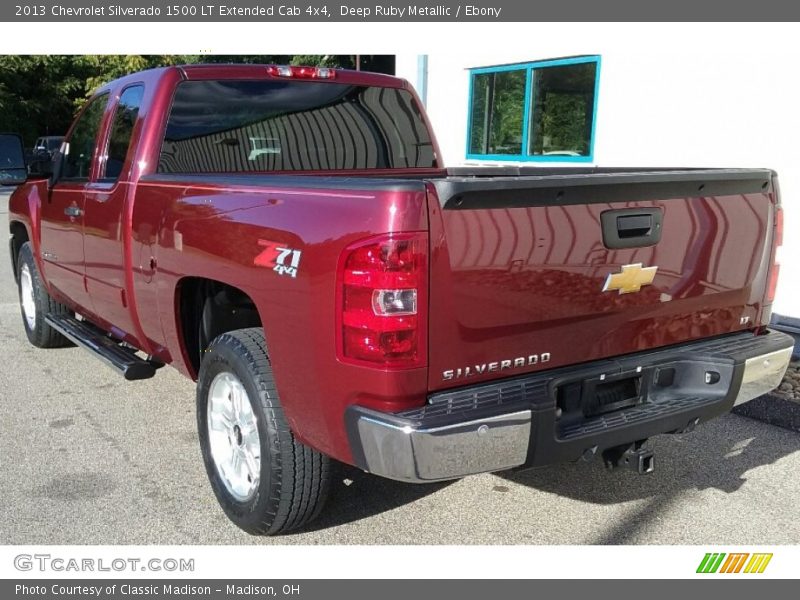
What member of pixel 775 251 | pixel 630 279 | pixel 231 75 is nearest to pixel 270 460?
pixel 630 279

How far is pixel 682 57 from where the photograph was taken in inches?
264

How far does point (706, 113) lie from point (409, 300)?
16.6 ft

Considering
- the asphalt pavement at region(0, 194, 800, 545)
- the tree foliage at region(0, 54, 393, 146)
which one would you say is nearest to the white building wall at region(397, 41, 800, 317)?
the asphalt pavement at region(0, 194, 800, 545)

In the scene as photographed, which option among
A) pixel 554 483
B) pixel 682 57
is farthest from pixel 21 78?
pixel 554 483

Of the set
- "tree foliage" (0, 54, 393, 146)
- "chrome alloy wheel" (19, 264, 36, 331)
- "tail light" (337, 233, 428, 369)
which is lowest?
"chrome alloy wheel" (19, 264, 36, 331)

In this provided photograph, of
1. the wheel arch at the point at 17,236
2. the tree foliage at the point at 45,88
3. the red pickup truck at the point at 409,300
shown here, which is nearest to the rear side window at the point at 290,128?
the red pickup truck at the point at 409,300

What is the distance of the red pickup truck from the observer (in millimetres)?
2514

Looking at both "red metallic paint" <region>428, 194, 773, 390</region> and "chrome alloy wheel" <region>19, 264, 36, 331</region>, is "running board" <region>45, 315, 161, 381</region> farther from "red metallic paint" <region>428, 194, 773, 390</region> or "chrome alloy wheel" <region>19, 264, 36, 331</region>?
"red metallic paint" <region>428, 194, 773, 390</region>

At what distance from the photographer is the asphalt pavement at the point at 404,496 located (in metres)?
3.37

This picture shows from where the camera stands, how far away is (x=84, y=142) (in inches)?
200

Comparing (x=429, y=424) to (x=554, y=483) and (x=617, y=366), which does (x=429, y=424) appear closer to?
(x=617, y=366)

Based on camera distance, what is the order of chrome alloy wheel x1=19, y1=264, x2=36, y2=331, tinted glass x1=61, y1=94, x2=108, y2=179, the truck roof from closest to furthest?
the truck roof → tinted glass x1=61, y1=94, x2=108, y2=179 → chrome alloy wheel x1=19, y1=264, x2=36, y2=331

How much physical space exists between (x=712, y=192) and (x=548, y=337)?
1003mm

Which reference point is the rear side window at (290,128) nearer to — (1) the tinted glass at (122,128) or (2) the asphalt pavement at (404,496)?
(1) the tinted glass at (122,128)
